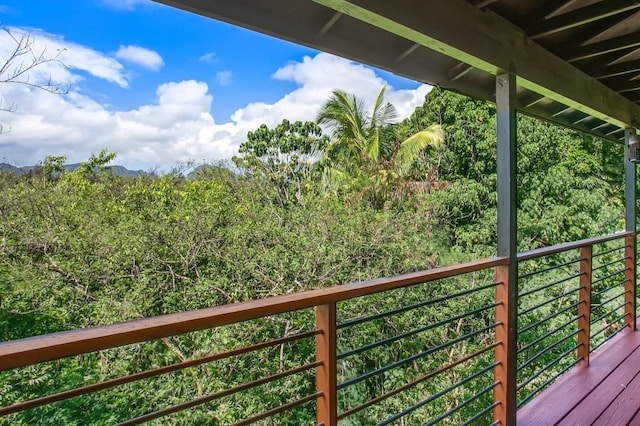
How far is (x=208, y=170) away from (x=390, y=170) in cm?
399

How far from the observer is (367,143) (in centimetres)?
1034

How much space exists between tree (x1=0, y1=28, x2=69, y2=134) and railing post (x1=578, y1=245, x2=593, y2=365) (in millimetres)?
5098

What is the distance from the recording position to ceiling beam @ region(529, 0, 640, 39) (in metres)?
1.69

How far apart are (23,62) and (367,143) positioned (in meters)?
7.37

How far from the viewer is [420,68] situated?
1938 mm

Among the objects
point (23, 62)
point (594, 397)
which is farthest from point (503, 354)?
point (23, 62)

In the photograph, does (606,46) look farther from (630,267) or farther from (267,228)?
(267,228)

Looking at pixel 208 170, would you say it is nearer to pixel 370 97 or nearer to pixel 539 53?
pixel 370 97

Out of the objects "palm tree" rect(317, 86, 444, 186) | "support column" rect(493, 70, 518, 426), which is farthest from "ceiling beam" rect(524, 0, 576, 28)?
"palm tree" rect(317, 86, 444, 186)

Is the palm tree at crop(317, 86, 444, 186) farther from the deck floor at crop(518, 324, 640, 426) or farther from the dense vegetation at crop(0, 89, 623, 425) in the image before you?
the deck floor at crop(518, 324, 640, 426)

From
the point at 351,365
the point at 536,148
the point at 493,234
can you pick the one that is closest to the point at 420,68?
the point at 351,365

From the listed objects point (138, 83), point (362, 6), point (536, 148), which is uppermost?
point (138, 83)

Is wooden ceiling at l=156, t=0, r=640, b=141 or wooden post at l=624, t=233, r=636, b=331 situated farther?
wooden post at l=624, t=233, r=636, b=331

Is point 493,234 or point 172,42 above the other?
point 172,42
